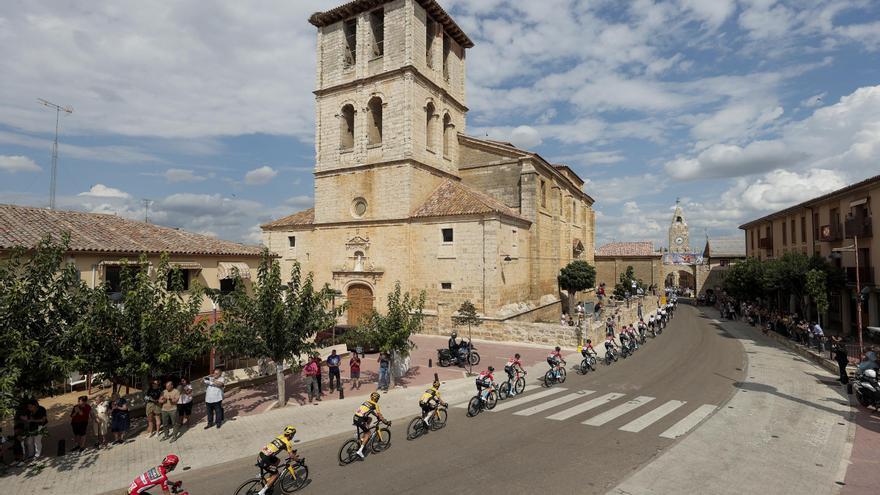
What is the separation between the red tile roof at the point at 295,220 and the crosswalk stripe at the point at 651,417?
25.8 meters


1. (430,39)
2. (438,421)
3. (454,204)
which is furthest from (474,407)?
(430,39)

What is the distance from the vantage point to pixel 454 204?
1083 inches

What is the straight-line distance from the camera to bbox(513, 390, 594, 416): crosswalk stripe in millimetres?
12789

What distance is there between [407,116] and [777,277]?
24.3 metres

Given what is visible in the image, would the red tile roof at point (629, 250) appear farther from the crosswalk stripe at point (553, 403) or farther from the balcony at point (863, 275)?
the crosswalk stripe at point (553, 403)

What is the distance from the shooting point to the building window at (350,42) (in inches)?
1211

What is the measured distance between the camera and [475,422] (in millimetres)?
11969

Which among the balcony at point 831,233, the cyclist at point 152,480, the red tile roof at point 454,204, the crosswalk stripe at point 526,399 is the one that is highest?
the red tile roof at point 454,204

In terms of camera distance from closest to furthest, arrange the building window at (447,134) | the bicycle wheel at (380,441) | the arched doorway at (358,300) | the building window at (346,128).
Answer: the bicycle wheel at (380,441), the arched doorway at (358,300), the building window at (346,128), the building window at (447,134)

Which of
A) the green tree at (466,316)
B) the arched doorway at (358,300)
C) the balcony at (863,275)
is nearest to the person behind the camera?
the balcony at (863,275)

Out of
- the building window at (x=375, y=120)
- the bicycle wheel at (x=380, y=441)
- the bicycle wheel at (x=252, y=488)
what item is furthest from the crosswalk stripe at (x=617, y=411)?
the building window at (x=375, y=120)

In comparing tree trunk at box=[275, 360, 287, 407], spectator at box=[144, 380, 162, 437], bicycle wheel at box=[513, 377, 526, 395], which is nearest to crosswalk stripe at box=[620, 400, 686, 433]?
bicycle wheel at box=[513, 377, 526, 395]

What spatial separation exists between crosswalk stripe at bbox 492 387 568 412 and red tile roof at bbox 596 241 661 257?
43833mm

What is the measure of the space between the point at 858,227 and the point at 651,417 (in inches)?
866
